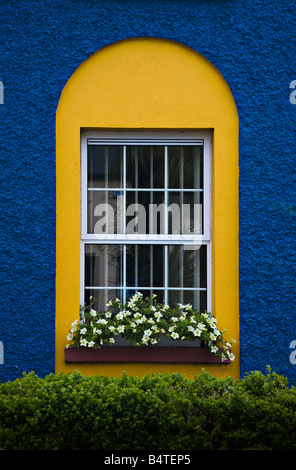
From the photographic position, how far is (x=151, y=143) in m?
4.56

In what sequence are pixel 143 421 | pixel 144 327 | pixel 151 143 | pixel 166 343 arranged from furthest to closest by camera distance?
pixel 151 143, pixel 166 343, pixel 144 327, pixel 143 421

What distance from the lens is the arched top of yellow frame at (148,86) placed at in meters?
4.46

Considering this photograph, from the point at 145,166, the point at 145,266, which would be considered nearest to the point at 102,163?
the point at 145,166

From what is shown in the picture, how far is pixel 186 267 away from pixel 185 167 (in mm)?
896

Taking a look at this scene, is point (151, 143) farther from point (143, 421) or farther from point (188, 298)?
point (143, 421)

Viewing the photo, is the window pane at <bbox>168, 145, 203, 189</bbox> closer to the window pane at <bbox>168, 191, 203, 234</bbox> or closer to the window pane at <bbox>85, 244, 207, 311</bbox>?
the window pane at <bbox>168, 191, 203, 234</bbox>

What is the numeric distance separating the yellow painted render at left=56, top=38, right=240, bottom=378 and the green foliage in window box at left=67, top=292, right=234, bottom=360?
13 cm

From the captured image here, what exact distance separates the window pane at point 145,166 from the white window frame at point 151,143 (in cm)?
7

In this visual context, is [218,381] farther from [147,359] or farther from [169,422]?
[147,359]

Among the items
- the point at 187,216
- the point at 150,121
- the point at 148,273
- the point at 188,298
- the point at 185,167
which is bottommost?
the point at 188,298

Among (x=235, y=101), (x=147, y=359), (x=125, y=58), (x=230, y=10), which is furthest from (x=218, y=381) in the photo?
(x=230, y=10)

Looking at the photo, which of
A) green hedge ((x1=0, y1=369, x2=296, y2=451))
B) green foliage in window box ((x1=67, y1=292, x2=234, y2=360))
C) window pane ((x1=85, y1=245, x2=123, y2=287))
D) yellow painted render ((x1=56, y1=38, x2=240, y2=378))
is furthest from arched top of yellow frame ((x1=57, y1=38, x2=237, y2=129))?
green hedge ((x1=0, y1=369, x2=296, y2=451))

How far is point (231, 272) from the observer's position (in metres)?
4.44

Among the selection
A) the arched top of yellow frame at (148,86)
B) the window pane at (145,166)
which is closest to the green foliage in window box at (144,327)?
the window pane at (145,166)
